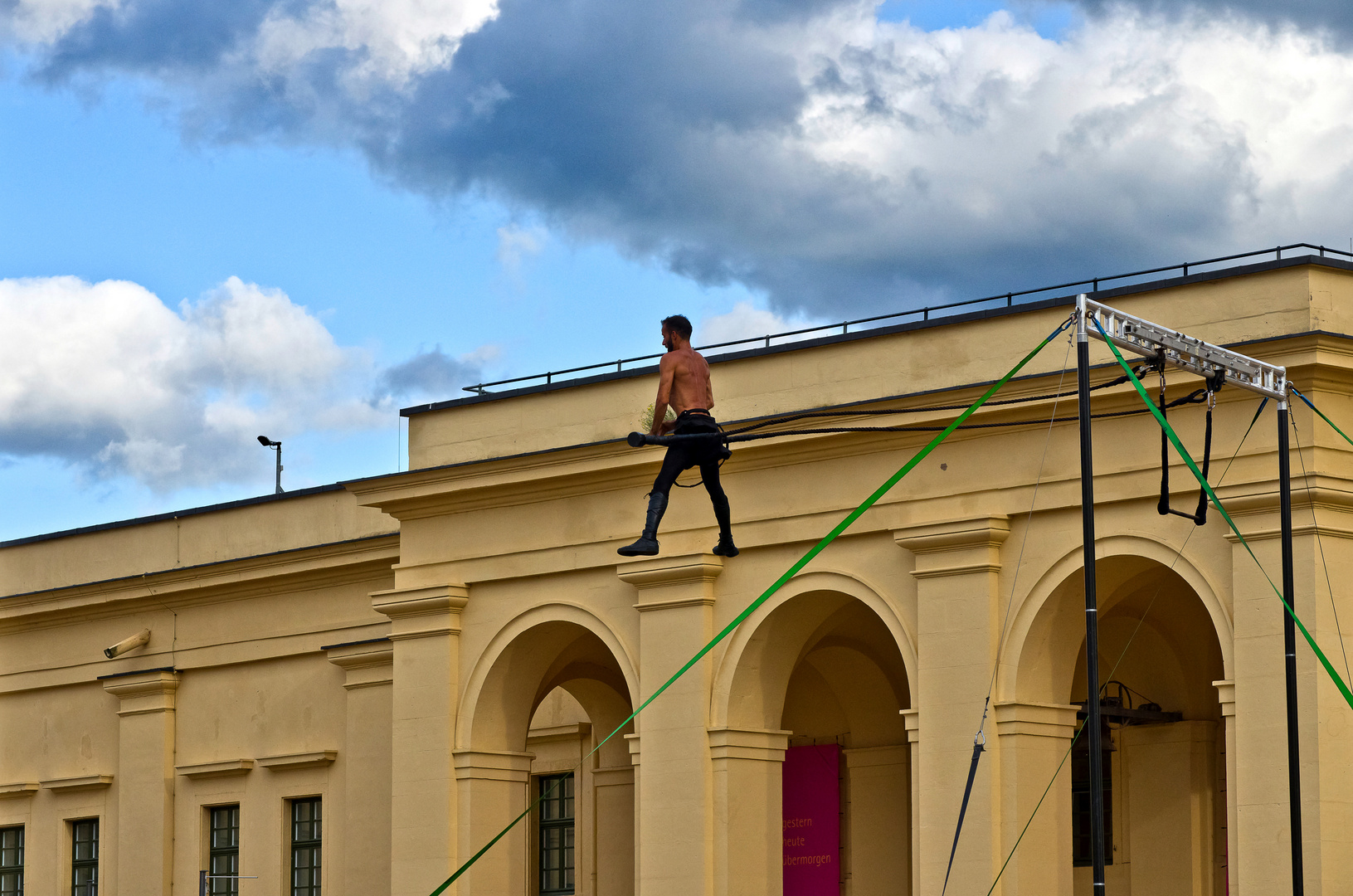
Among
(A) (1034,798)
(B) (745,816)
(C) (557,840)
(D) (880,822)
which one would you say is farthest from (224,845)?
(A) (1034,798)

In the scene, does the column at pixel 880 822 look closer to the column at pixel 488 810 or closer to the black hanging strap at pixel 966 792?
the column at pixel 488 810

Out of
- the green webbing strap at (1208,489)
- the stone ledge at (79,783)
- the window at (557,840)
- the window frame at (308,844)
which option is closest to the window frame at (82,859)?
the stone ledge at (79,783)

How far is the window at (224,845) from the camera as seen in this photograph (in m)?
32.4

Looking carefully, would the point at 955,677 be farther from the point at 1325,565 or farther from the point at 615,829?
the point at 615,829

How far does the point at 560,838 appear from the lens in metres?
31.6

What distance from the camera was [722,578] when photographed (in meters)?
25.4

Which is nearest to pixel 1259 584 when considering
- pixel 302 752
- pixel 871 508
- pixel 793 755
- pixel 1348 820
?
pixel 1348 820

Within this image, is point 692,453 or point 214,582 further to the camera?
point 214,582

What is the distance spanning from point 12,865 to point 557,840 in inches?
369

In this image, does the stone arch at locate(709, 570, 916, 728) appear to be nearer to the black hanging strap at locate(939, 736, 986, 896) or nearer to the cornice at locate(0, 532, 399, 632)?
the black hanging strap at locate(939, 736, 986, 896)

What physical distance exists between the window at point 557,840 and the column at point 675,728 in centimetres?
602

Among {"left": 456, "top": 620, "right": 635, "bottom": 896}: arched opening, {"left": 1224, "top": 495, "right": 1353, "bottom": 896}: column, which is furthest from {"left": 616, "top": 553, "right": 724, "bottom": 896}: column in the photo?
{"left": 1224, "top": 495, "right": 1353, "bottom": 896}: column

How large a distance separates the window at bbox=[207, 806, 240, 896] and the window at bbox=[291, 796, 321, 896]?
1.01 metres

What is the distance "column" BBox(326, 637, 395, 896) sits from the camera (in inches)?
1189
